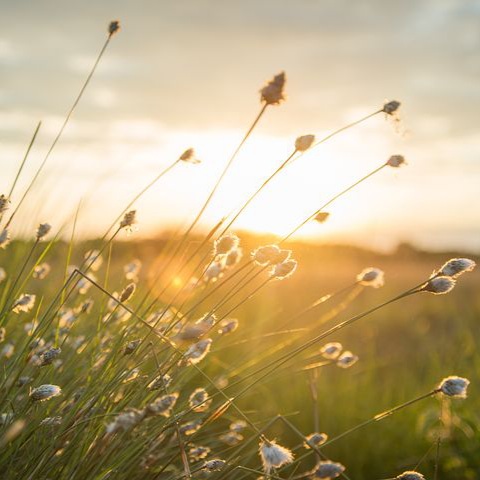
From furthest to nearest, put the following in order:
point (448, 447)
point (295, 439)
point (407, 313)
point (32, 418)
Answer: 1. point (407, 313)
2. point (295, 439)
3. point (448, 447)
4. point (32, 418)

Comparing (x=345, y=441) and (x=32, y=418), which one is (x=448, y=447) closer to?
(x=345, y=441)

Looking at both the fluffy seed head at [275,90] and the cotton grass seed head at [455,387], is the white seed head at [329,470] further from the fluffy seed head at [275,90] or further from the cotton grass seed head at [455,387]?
the fluffy seed head at [275,90]

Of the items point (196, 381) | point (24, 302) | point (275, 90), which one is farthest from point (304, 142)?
point (196, 381)

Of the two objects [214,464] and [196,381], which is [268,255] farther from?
[196,381]

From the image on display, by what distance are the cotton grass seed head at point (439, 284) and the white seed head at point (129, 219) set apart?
881 mm

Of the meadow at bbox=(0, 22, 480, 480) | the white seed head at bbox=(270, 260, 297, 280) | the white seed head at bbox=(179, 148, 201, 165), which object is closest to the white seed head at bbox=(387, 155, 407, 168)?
the meadow at bbox=(0, 22, 480, 480)

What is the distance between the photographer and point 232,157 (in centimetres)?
185

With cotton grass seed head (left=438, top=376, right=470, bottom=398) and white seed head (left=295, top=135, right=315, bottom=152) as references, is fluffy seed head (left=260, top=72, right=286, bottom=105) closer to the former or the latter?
white seed head (left=295, top=135, right=315, bottom=152)

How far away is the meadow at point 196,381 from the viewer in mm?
1867

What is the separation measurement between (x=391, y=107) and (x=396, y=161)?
0.16 meters

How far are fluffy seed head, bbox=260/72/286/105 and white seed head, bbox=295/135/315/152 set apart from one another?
0.14m

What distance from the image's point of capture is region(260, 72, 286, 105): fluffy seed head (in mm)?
1749

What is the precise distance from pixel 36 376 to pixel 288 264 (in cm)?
90

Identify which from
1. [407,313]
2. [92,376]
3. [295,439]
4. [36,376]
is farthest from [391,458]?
[407,313]
